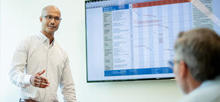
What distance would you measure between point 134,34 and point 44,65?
993mm

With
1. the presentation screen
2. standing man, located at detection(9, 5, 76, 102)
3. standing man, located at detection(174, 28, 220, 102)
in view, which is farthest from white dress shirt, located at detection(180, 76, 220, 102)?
the presentation screen

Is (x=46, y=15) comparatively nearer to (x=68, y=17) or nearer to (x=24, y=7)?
(x=68, y=17)

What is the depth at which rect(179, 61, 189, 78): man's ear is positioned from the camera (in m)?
1.14

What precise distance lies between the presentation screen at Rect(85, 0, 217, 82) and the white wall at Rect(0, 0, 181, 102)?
0.42ft

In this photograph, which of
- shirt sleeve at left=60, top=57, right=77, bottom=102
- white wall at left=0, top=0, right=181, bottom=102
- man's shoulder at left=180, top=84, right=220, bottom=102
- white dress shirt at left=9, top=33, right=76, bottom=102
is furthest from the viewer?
white wall at left=0, top=0, right=181, bottom=102

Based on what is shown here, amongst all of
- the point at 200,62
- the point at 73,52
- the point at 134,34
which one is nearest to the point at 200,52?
the point at 200,62

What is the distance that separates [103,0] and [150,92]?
1.10 metres

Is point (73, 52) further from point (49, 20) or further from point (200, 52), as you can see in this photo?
point (200, 52)

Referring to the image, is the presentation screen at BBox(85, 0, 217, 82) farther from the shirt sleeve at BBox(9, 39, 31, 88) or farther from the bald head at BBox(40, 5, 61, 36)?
the shirt sleeve at BBox(9, 39, 31, 88)

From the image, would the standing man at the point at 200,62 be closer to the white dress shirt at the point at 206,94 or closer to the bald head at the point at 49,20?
the white dress shirt at the point at 206,94

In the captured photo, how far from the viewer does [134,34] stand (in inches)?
128

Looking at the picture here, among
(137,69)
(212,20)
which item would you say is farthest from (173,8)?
(137,69)

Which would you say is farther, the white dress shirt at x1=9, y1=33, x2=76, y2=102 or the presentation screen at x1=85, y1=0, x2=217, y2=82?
the presentation screen at x1=85, y1=0, x2=217, y2=82

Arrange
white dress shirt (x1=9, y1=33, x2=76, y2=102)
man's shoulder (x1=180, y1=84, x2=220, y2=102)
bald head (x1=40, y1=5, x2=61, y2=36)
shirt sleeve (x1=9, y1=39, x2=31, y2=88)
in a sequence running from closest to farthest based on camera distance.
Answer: man's shoulder (x1=180, y1=84, x2=220, y2=102), shirt sleeve (x1=9, y1=39, x2=31, y2=88), white dress shirt (x1=9, y1=33, x2=76, y2=102), bald head (x1=40, y1=5, x2=61, y2=36)
